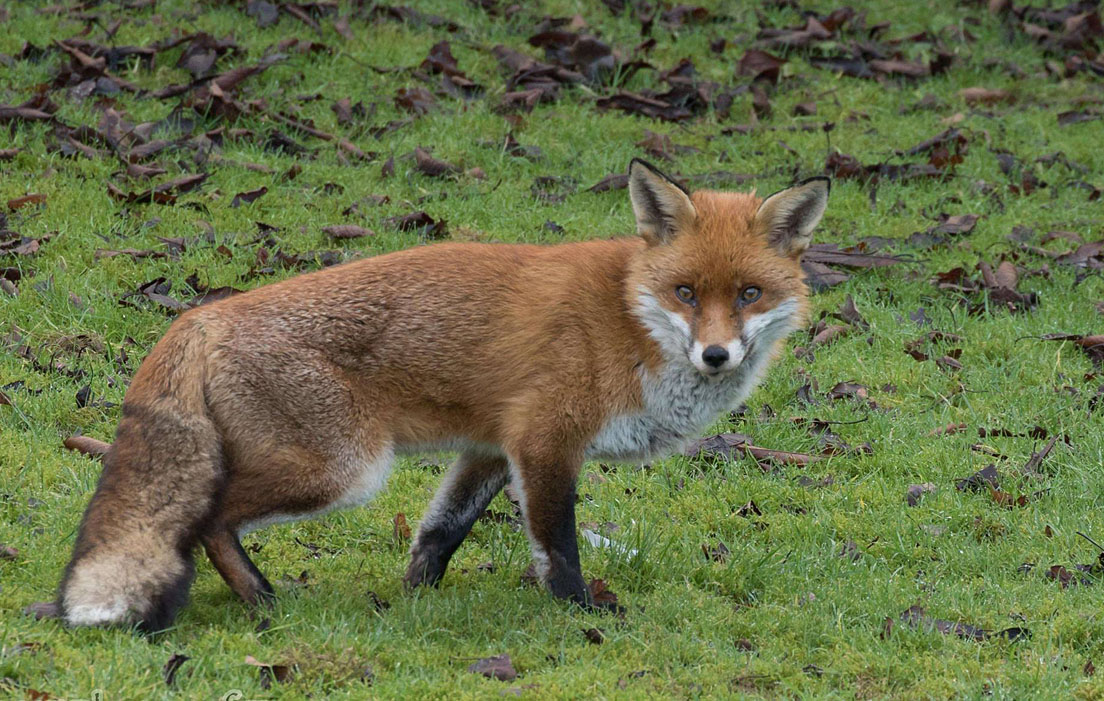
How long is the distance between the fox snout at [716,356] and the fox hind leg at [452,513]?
105 cm

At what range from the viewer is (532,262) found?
527 centimetres

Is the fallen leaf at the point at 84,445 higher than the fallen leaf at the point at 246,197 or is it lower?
lower

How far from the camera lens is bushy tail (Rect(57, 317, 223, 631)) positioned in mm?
4293

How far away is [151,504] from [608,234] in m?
4.75

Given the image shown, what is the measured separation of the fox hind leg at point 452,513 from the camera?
5.34 metres

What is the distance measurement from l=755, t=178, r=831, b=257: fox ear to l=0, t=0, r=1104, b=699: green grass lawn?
1428 mm

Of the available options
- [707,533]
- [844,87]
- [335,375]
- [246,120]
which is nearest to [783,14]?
[844,87]

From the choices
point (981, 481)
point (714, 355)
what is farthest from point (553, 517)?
point (981, 481)

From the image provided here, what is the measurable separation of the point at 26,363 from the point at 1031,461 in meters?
5.21

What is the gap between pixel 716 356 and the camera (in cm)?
464

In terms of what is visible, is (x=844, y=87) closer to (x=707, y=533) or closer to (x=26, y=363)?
(x=707, y=533)

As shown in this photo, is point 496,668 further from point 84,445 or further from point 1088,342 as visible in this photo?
point 1088,342

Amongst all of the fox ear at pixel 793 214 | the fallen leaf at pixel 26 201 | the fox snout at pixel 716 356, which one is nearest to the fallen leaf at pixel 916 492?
the fox ear at pixel 793 214

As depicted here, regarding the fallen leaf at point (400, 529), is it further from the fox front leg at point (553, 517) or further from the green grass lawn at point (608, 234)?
the fox front leg at point (553, 517)
